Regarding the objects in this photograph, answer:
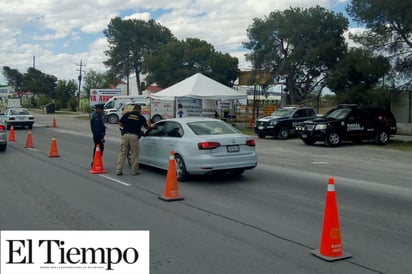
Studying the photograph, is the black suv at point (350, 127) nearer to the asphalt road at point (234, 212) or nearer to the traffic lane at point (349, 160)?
the traffic lane at point (349, 160)

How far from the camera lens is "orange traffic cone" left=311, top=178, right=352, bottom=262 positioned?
5680 millimetres

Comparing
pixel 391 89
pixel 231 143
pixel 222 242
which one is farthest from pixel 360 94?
pixel 222 242

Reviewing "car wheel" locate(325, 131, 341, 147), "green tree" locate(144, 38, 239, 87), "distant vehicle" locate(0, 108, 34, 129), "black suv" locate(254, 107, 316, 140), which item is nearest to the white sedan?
"car wheel" locate(325, 131, 341, 147)

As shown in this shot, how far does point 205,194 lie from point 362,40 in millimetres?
20630

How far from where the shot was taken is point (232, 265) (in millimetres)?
5406

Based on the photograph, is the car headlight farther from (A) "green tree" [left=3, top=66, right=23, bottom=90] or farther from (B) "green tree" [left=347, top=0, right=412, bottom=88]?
(A) "green tree" [left=3, top=66, right=23, bottom=90]

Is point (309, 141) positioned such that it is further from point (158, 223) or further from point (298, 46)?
point (298, 46)

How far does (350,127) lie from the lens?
21.4 m

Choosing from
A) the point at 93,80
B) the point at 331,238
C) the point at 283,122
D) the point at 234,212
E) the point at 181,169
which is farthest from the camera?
the point at 93,80

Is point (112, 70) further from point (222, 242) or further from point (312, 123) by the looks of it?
point (222, 242)

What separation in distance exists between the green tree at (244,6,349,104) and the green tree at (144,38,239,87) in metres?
13.9

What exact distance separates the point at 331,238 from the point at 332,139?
15.7 metres

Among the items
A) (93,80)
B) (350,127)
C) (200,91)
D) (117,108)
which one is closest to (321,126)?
(350,127)

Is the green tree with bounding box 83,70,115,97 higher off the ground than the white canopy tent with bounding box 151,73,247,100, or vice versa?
the green tree with bounding box 83,70,115,97
